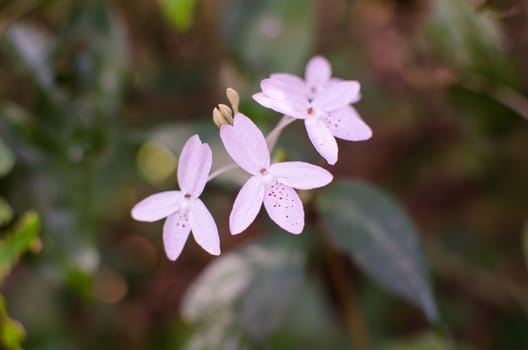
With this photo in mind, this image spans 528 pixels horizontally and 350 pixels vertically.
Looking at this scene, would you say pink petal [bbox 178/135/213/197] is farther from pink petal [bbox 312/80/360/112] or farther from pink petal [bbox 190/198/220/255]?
pink petal [bbox 312/80/360/112]

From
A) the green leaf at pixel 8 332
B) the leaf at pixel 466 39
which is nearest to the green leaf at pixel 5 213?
the green leaf at pixel 8 332

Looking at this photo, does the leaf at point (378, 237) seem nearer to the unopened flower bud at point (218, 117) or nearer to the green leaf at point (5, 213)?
the unopened flower bud at point (218, 117)

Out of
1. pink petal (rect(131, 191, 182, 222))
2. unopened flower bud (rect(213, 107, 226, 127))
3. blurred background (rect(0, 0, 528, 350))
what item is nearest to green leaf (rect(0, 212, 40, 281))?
blurred background (rect(0, 0, 528, 350))

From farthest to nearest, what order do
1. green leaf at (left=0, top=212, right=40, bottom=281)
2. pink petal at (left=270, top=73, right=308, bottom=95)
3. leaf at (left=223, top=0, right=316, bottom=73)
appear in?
leaf at (left=223, top=0, right=316, bottom=73) → green leaf at (left=0, top=212, right=40, bottom=281) → pink petal at (left=270, top=73, right=308, bottom=95)

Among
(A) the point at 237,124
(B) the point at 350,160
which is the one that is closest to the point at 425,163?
(B) the point at 350,160

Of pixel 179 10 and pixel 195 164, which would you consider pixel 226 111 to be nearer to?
pixel 195 164

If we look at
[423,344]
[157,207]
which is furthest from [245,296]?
[423,344]

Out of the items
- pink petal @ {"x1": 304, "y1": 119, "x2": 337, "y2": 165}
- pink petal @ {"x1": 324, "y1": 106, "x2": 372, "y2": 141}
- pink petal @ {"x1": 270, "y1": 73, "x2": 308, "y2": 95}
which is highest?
pink petal @ {"x1": 270, "y1": 73, "x2": 308, "y2": 95}
